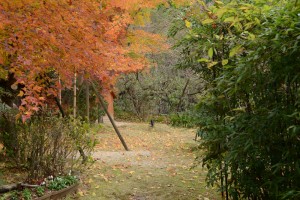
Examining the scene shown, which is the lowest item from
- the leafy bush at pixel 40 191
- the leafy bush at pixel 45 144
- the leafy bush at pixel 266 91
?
the leafy bush at pixel 40 191

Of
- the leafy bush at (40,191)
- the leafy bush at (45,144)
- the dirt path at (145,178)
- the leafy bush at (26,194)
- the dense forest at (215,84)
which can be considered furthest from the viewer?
the dirt path at (145,178)

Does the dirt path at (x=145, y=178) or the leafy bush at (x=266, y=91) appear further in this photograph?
the dirt path at (x=145, y=178)

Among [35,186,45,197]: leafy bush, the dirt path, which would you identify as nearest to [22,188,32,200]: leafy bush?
[35,186,45,197]: leafy bush

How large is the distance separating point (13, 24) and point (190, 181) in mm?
4054

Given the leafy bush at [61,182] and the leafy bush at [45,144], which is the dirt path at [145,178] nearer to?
the leafy bush at [61,182]

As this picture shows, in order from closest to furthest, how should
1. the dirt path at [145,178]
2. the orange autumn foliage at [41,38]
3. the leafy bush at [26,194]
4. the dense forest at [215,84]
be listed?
the dense forest at [215,84], the orange autumn foliage at [41,38], the leafy bush at [26,194], the dirt path at [145,178]

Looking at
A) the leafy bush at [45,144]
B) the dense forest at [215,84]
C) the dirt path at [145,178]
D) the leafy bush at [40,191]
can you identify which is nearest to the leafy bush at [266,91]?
the dense forest at [215,84]

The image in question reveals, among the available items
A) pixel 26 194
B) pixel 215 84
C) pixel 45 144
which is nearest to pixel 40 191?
pixel 26 194

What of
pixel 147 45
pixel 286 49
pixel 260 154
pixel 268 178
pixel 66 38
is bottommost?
pixel 268 178

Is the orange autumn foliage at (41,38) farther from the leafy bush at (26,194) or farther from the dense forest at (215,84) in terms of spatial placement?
the leafy bush at (26,194)

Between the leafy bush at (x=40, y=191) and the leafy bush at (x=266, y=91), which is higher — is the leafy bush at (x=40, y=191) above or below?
below

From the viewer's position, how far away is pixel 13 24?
3561 mm

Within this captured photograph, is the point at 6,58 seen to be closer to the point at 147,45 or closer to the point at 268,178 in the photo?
the point at 268,178

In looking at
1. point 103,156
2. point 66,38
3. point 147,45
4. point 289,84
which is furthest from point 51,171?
point 147,45
